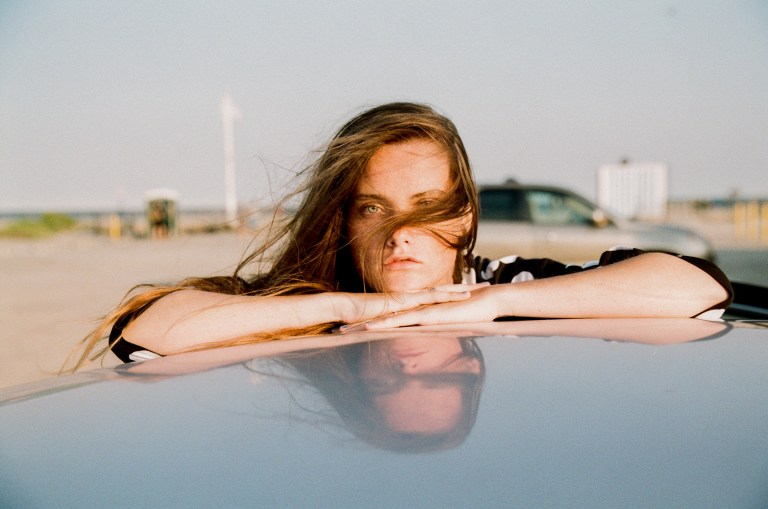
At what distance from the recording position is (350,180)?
2.33m

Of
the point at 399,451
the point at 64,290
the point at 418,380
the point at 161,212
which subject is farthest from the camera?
the point at 161,212

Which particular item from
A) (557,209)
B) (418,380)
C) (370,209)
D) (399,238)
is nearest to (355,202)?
(370,209)

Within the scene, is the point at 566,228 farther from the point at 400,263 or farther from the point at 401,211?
the point at 400,263

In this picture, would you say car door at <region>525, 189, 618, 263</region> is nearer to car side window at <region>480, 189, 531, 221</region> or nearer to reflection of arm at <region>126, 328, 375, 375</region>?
car side window at <region>480, 189, 531, 221</region>

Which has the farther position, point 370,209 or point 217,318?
point 370,209

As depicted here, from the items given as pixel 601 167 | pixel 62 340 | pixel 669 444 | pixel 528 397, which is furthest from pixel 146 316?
pixel 601 167

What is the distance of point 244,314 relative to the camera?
70.7 inches

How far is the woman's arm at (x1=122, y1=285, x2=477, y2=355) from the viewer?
1.75 metres

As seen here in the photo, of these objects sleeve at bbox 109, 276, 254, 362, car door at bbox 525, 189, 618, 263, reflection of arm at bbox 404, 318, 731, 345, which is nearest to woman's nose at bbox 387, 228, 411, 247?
reflection of arm at bbox 404, 318, 731, 345

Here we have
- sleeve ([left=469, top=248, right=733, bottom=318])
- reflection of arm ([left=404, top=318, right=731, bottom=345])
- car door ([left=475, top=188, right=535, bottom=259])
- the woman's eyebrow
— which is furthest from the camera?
car door ([left=475, top=188, right=535, bottom=259])

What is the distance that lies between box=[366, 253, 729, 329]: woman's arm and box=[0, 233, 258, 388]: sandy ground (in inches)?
42.8

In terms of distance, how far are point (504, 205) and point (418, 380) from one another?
32.5 ft

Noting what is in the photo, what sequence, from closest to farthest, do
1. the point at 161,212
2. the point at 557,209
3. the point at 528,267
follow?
the point at 528,267 < the point at 557,209 < the point at 161,212

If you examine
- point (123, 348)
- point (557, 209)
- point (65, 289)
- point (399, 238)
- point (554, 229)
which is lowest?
point (65, 289)
